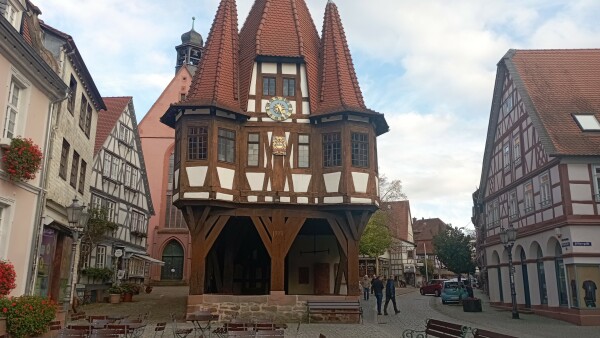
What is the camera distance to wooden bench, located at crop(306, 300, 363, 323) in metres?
18.2

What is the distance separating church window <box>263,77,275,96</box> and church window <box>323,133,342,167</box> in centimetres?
279

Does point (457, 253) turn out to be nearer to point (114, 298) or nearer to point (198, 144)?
point (114, 298)

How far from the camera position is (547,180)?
21.9m

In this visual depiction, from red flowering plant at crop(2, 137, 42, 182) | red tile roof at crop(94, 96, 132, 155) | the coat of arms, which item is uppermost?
red tile roof at crop(94, 96, 132, 155)

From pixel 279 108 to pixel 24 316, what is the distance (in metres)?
11.6

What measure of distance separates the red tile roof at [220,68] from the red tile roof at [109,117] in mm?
10399

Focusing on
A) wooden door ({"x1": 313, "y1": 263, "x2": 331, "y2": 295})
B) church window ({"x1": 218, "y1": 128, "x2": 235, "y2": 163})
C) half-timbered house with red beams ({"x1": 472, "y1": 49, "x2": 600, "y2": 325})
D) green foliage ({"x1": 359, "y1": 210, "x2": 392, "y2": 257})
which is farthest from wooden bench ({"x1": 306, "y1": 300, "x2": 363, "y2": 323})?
green foliage ({"x1": 359, "y1": 210, "x2": 392, "y2": 257})

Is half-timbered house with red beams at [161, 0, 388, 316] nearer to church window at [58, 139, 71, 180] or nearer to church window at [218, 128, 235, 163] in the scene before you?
church window at [218, 128, 235, 163]

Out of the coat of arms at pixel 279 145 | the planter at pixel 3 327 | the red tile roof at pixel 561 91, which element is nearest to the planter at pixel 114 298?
the coat of arms at pixel 279 145

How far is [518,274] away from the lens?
2559cm

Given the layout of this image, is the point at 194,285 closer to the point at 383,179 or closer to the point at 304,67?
the point at 304,67

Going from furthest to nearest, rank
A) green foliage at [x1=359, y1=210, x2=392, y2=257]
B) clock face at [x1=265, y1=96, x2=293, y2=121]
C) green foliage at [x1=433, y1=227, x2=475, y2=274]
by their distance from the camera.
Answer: green foliage at [x1=359, y1=210, x2=392, y2=257] < green foliage at [x1=433, y1=227, x2=475, y2=274] < clock face at [x1=265, y1=96, x2=293, y2=121]

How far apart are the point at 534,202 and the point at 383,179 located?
25.2 meters

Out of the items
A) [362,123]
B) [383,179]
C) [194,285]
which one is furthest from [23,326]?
[383,179]
